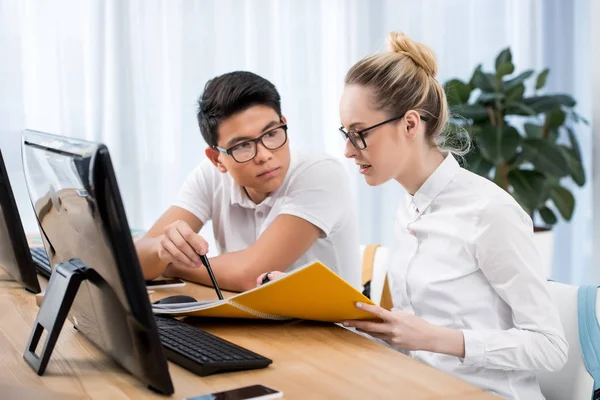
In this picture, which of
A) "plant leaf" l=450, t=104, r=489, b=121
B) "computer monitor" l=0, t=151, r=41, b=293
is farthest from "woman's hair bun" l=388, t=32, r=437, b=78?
"plant leaf" l=450, t=104, r=489, b=121

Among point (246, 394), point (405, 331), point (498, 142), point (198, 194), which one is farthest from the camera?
point (498, 142)

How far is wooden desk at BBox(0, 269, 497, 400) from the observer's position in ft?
3.33

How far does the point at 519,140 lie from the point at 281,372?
2.96m

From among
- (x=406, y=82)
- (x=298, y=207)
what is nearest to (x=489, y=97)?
(x=298, y=207)

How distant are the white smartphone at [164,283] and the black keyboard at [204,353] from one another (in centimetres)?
60

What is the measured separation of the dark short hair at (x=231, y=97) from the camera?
1.92 meters

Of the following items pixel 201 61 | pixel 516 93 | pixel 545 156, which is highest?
pixel 201 61

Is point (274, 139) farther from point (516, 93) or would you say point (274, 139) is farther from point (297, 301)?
point (516, 93)

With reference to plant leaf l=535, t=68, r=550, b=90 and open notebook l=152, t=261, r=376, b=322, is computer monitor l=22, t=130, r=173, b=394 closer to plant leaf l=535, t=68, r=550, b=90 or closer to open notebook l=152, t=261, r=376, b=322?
open notebook l=152, t=261, r=376, b=322

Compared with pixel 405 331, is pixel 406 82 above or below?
above

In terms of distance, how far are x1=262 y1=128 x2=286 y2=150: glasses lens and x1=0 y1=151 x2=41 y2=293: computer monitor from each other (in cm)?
63

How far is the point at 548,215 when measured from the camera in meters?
4.06

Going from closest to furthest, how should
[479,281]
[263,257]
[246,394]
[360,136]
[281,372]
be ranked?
1. [246,394]
2. [281,372]
3. [479,281]
4. [360,136]
5. [263,257]

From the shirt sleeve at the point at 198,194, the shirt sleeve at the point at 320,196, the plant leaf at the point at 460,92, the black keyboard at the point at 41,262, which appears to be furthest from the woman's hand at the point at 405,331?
the plant leaf at the point at 460,92
